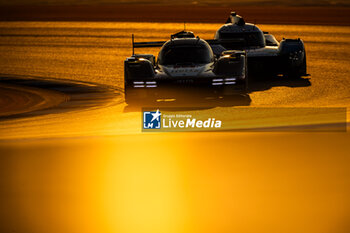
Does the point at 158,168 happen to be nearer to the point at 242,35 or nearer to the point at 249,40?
the point at 249,40

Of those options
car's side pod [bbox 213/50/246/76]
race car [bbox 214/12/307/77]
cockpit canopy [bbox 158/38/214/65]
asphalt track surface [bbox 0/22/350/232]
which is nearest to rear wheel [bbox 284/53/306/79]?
race car [bbox 214/12/307/77]

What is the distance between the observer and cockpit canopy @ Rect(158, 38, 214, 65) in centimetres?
1552

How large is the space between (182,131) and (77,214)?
4.80m

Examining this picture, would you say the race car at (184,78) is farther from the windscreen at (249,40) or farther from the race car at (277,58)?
the windscreen at (249,40)

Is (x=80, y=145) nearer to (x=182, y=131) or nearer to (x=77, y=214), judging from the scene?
(x=182, y=131)

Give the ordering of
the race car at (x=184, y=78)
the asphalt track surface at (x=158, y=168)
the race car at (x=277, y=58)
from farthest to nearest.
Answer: the race car at (x=277, y=58)
the race car at (x=184, y=78)
the asphalt track surface at (x=158, y=168)

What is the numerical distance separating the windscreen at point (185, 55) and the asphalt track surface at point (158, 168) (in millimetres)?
1251

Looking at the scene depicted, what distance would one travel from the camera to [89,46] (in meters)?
27.2

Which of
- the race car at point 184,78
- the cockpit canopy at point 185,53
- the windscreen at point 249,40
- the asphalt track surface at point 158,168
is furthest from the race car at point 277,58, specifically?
the race car at point 184,78

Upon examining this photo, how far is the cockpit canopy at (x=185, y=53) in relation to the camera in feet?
50.9

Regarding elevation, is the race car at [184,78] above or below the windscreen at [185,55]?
below

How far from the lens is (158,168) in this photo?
898 cm

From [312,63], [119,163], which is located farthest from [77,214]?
[312,63]

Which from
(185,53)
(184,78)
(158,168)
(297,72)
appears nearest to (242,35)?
(297,72)
